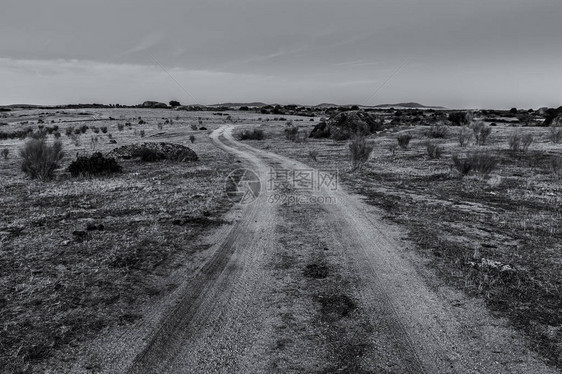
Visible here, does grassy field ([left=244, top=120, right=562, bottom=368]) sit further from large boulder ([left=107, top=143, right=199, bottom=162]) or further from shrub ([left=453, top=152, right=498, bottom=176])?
large boulder ([left=107, top=143, right=199, bottom=162])

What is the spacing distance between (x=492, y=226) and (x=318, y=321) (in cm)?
597

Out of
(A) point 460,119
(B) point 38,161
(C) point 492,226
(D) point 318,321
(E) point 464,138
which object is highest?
(A) point 460,119

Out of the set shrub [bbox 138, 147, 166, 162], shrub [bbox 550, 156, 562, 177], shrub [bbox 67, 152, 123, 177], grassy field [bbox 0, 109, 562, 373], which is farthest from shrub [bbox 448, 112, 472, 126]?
shrub [bbox 67, 152, 123, 177]

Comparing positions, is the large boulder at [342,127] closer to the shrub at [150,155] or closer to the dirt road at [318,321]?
the shrub at [150,155]

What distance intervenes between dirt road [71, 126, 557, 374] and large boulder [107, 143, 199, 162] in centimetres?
1417

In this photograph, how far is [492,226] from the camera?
852 centimetres

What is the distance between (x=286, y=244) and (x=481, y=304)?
11.2 feet

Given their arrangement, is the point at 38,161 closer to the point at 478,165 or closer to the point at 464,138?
the point at 478,165

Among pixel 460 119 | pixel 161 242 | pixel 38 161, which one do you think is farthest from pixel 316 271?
pixel 460 119

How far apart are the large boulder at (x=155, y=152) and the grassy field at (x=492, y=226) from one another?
772 cm

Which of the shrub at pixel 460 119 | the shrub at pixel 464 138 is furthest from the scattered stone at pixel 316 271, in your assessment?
the shrub at pixel 460 119

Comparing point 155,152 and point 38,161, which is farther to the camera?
point 155,152

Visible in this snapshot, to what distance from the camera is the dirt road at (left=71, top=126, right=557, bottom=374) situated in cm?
365

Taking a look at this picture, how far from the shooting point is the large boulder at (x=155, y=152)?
20.2 meters
